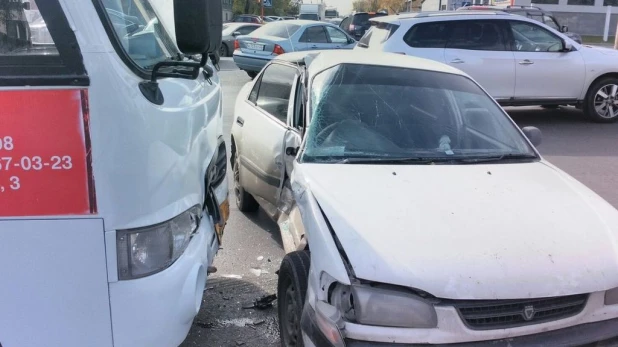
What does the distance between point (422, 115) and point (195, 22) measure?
201cm

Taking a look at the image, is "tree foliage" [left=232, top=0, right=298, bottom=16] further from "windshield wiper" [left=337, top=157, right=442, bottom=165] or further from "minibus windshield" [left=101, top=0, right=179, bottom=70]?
"windshield wiper" [left=337, top=157, right=442, bottom=165]

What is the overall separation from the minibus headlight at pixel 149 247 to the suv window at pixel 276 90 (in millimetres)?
2084

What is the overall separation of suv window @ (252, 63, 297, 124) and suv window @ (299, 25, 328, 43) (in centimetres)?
1004

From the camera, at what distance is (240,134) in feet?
17.2

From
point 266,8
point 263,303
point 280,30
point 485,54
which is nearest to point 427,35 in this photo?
point 485,54

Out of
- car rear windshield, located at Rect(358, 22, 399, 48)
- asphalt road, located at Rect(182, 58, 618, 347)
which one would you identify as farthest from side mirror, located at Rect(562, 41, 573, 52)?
car rear windshield, located at Rect(358, 22, 399, 48)

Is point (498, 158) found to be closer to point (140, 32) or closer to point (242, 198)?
point (140, 32)

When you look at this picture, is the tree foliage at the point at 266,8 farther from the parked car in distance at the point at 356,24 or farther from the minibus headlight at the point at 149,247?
the minibus headlight at the point at 149,247

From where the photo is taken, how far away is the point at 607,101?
33.0ft

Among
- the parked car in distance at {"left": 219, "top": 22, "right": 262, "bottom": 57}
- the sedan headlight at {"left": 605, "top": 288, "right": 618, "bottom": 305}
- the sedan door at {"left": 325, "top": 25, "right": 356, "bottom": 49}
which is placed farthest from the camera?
the parked car in distance at {"left": 219, "top": 22, "right": 262, "bottom": 57}

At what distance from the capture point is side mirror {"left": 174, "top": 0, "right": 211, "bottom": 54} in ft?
7.24

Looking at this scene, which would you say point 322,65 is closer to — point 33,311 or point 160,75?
point 160,75

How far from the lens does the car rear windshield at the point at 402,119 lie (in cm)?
352

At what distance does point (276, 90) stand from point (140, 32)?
2.22 metres
